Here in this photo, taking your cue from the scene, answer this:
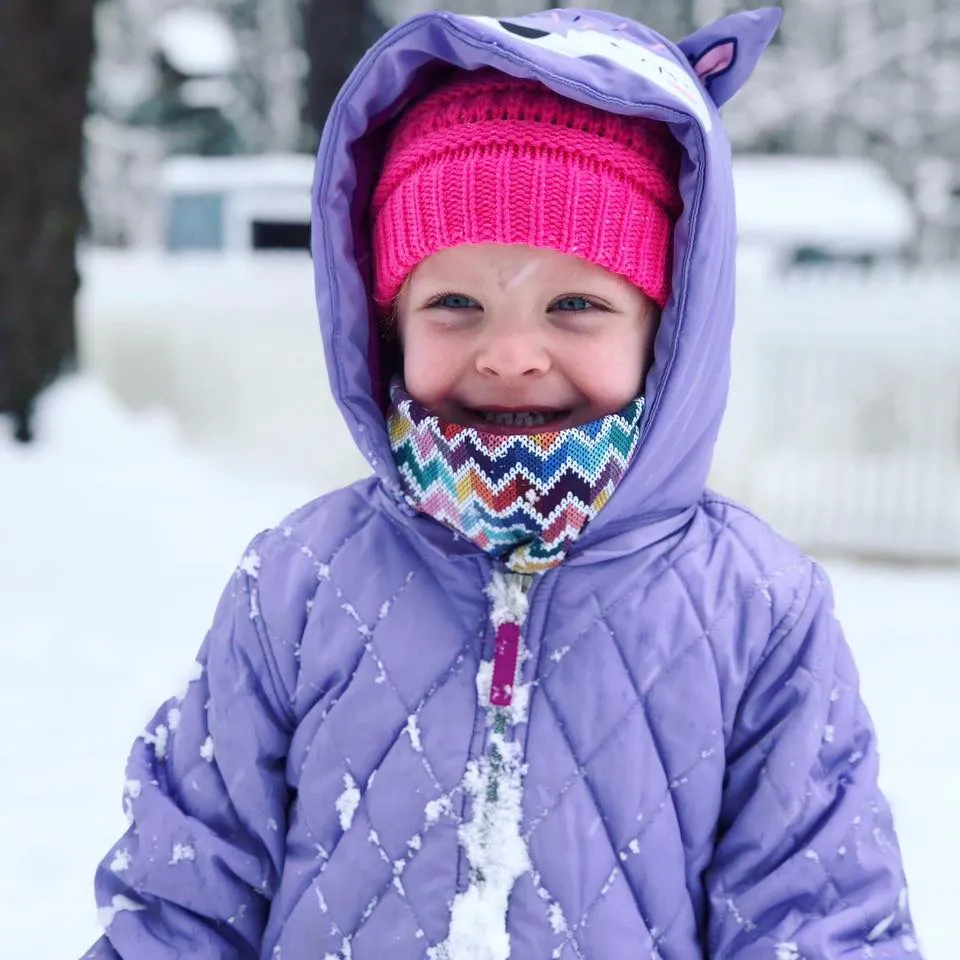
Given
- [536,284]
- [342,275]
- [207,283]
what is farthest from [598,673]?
[207,283]

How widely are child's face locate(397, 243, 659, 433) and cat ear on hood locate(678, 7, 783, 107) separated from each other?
307 millimetres

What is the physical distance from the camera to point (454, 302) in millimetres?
1324

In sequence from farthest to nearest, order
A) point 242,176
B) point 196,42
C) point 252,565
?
1. point 196,42
2. point 242,176
3. point 252,565

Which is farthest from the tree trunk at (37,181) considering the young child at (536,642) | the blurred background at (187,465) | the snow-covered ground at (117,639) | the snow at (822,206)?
the snow at (822,206)

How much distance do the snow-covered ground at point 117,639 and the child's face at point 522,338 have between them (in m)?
Result: 1.54

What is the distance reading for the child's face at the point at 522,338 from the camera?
4.19 feet

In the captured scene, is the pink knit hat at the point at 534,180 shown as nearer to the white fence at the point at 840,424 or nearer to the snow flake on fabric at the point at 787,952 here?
the snow flake on fabric at the point at 787,952

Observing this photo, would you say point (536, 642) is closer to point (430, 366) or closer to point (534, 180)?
point (430, 366)

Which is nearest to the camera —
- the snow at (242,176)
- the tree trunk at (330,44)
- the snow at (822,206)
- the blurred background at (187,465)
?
the blurred background at (187,465)

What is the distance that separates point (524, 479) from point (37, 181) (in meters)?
5.44

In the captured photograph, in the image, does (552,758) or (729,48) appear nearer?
(552,758)

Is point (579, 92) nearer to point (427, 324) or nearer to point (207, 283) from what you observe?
point (427, 324)

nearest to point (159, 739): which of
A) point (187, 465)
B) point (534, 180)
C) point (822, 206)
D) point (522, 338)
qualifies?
point (522, 338)

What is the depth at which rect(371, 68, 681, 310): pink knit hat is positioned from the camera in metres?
1.25
